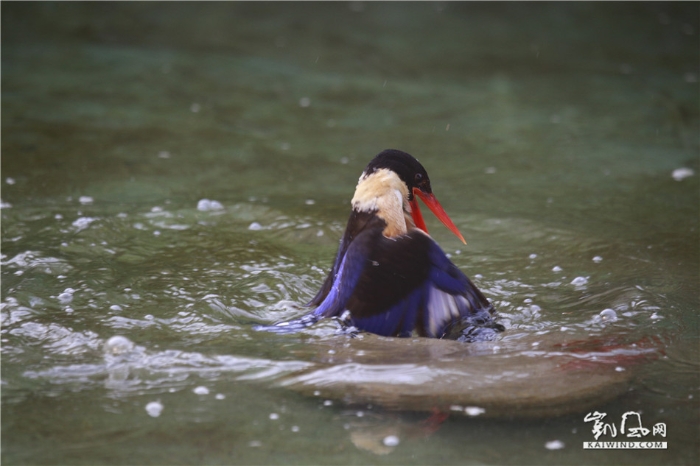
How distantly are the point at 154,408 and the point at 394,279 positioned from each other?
1.02 m

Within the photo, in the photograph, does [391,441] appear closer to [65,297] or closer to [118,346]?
[118,346]

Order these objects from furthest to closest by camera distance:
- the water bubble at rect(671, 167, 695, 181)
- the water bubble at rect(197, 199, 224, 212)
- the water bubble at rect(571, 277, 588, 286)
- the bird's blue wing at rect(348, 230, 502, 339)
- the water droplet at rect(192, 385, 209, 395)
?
1. the water bubble at rect(671, 167, 695, 181)
2. the water bubble at rect(197, 199, 224, 212)
3. the water bubble at rect(571, 277, 588, 286)
4. the bird's blue wing at rect(348, 230, 502, 339)
5. the water droplet at rect(192, 385, 209, 395)

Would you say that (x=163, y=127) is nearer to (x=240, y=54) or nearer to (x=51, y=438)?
(x=240, y=54)

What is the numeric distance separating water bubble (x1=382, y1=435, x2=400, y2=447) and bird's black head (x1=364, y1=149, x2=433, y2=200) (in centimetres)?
111

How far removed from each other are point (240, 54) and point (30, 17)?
2516 mm

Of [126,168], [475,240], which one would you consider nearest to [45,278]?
[126,168]

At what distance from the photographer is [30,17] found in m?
8.98

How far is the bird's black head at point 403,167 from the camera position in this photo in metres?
3.42

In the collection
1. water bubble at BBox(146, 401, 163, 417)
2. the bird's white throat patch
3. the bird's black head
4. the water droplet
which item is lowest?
water bubble at BBox(146, 401, 163, 417)

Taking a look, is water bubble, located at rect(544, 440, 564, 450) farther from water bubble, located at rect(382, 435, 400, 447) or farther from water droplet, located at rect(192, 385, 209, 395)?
water droplet, located at rect(192, 385, 209, 395)

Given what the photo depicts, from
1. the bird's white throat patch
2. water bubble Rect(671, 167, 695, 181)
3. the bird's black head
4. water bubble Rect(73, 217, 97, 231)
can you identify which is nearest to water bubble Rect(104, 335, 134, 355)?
the bird's white throat patch

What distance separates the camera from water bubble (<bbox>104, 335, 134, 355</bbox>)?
3273mm

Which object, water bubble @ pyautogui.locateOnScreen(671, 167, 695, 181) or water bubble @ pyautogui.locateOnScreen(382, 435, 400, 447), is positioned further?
water bubble @ pyautogui.locateOnScreen(671, 167, 695, 181)

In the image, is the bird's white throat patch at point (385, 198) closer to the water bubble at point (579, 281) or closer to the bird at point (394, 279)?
the bird at point (394, 279)
